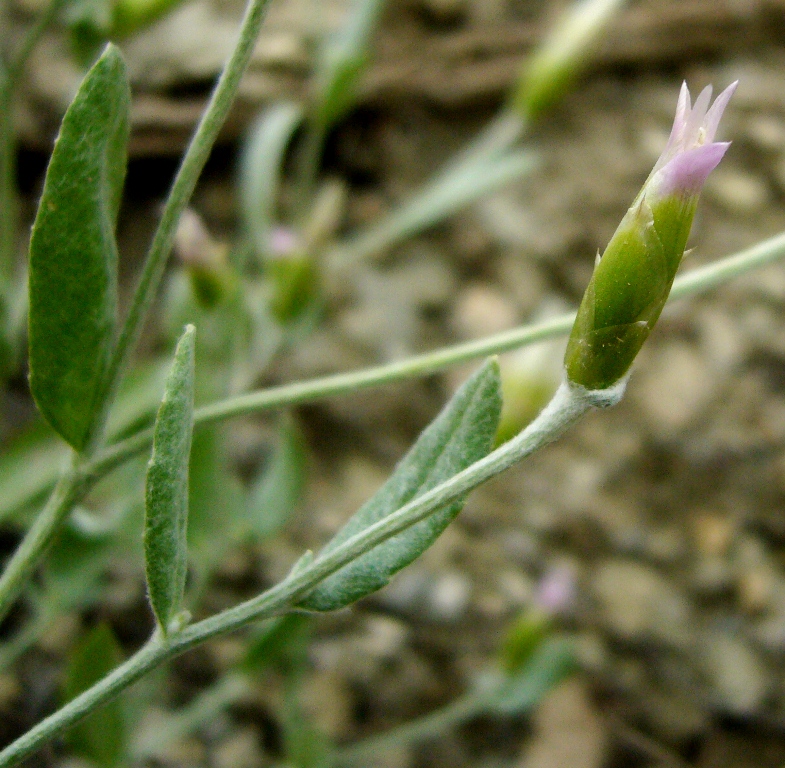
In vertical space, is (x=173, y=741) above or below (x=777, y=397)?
below

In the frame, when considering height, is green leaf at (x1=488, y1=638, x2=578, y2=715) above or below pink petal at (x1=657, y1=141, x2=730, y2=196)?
below

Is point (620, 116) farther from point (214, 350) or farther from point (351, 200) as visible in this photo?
point (214, 350)

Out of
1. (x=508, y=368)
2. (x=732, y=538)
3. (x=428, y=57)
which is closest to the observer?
(x=508, y=368)

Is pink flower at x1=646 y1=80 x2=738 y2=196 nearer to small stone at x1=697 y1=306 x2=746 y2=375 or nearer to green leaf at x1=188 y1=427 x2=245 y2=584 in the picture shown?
green leaf at x1=188 y1=427 x2=245 y2=584

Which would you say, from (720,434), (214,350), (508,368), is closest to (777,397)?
(720,434)

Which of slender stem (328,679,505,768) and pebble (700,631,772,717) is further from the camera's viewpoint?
pebble (700,631,772,717)

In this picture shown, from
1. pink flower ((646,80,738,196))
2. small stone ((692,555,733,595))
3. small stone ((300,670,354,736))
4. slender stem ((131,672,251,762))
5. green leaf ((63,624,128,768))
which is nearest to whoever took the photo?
pink flower ((646,80,738,196))

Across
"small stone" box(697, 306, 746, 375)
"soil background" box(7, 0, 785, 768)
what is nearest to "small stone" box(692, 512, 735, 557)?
"soil background" box(7, 0, 785, 768)
